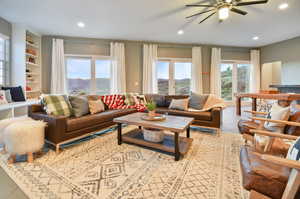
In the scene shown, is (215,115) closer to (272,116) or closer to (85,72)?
(272,116)

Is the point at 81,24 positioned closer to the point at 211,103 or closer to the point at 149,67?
the point at 149,67

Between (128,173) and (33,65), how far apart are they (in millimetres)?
5053

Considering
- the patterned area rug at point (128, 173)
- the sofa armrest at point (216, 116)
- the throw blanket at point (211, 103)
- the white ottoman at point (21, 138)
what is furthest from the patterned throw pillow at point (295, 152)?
the white ottoman at point (21, 138)

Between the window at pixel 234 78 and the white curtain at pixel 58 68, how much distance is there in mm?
6479

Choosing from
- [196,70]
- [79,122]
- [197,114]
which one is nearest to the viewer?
[79,122]

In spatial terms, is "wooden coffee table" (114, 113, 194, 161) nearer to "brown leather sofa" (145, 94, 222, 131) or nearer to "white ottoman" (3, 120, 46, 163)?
"brown leather sofa" (145, 94, 222, 131)

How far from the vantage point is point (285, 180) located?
98 centimetres

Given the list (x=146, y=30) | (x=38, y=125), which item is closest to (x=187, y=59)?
(x=146, y=30)

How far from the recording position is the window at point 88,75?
5.30m

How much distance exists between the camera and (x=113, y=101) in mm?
3805

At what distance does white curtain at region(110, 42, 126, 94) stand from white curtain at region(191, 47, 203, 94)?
9.58 ft

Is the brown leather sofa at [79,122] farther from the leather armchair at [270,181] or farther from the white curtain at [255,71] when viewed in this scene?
the white curtain at [255,71]

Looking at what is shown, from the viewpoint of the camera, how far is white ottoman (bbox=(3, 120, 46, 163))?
1.81m

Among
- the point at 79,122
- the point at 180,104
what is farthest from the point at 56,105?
the point at 180,104
